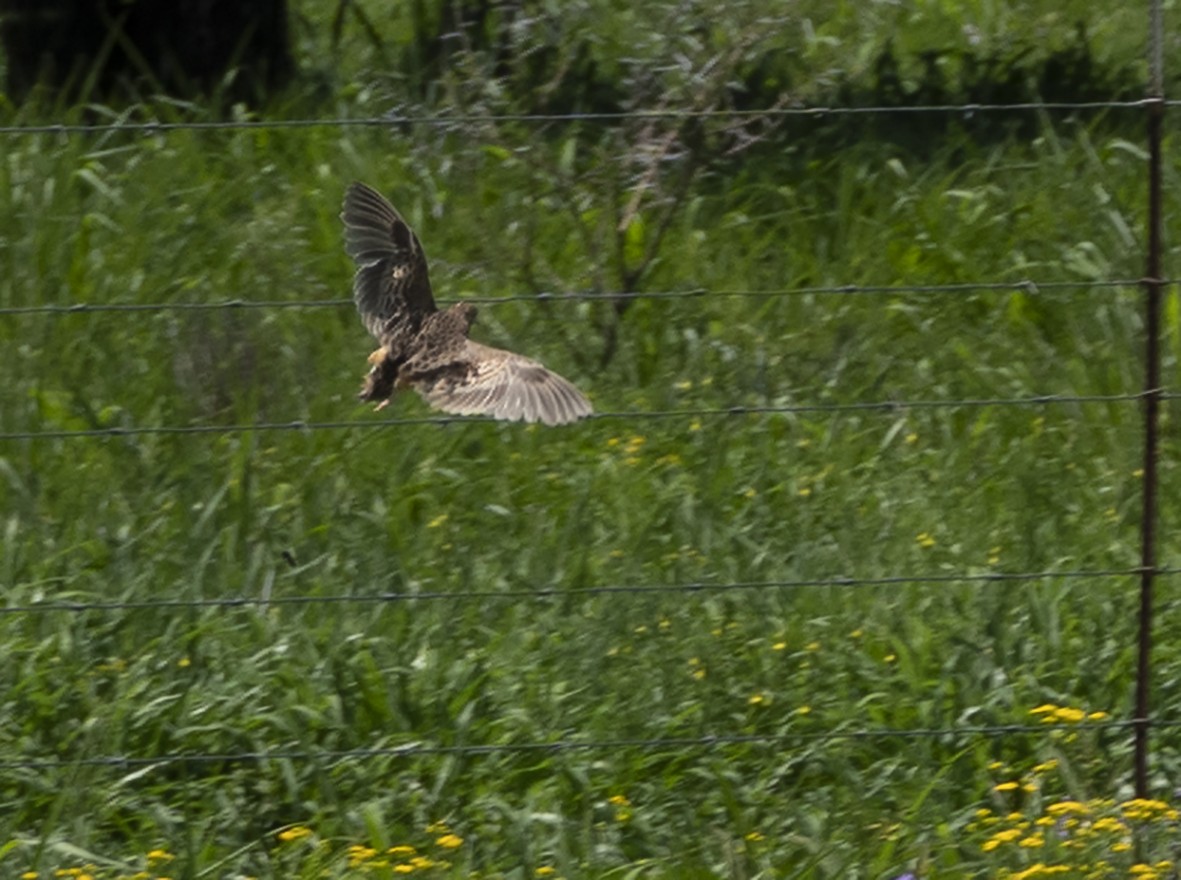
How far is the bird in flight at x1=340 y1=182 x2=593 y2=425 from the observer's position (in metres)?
3.41

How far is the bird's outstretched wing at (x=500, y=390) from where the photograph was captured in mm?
3361

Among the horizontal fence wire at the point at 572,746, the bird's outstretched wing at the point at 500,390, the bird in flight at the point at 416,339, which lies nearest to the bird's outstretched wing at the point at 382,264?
the bird in flight at the point at 416,339

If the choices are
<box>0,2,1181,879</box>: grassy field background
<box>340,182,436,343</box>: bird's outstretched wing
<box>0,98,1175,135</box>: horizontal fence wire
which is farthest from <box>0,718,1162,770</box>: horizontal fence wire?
<box>0,98,1175,135</box>: horizontal fence wire

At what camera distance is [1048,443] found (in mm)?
5199

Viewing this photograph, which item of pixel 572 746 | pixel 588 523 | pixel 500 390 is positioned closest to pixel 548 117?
pixel 500 390

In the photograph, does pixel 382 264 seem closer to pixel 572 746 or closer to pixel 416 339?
pixel 416 339

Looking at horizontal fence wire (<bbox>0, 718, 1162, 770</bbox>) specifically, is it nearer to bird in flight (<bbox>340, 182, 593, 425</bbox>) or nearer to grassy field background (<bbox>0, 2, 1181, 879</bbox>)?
grassy field background (<bbox>0, 2, 1181, 879</bbox>)

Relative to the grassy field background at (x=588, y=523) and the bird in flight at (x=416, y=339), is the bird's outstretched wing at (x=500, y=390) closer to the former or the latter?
the bird in flight at (x=416, y=339)

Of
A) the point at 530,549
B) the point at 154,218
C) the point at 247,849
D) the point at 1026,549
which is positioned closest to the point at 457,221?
the point at 154,218

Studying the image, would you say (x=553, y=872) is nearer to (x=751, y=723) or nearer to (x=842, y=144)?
(x=751, y=723)

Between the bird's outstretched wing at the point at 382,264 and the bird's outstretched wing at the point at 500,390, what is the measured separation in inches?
4.0

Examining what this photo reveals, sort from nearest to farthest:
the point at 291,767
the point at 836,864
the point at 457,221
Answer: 1. the point at 836,864
2. the point at 291,767
3. the point at 457,221

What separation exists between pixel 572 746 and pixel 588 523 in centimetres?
107

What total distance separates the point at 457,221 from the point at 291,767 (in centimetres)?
240
